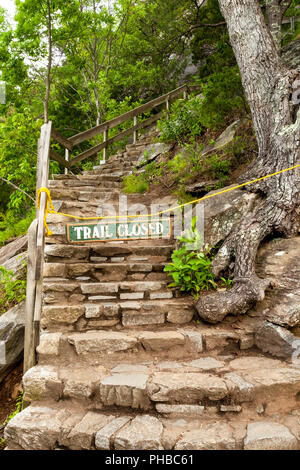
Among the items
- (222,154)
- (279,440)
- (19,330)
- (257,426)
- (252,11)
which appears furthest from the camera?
(222,154)

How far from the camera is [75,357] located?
2807 mm

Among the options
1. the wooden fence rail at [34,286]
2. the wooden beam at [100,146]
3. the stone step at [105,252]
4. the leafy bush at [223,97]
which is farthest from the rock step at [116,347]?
the wooden beam at [100,146]

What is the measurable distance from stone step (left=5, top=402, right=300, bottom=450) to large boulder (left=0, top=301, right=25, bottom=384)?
1720 millimetres

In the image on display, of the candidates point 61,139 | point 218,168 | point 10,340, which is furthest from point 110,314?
point 61,139

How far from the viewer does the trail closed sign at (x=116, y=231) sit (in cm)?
398

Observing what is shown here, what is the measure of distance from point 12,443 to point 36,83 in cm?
853

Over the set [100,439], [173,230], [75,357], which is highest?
[173,230]

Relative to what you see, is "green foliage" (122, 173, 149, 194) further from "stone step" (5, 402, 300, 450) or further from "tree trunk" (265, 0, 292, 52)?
"stone step" (5, 402, 300, 450)

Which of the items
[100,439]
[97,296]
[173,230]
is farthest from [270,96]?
[100,439]

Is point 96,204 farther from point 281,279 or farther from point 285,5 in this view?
point 285,5

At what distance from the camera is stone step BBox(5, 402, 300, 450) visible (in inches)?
76.0

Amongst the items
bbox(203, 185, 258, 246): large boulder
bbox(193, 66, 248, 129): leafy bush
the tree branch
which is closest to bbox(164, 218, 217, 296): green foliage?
bbox(203, 185, 258, 246): large boulder

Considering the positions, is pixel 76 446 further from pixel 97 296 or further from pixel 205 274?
pixel 205 274

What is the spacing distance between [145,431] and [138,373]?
0.51 meters
